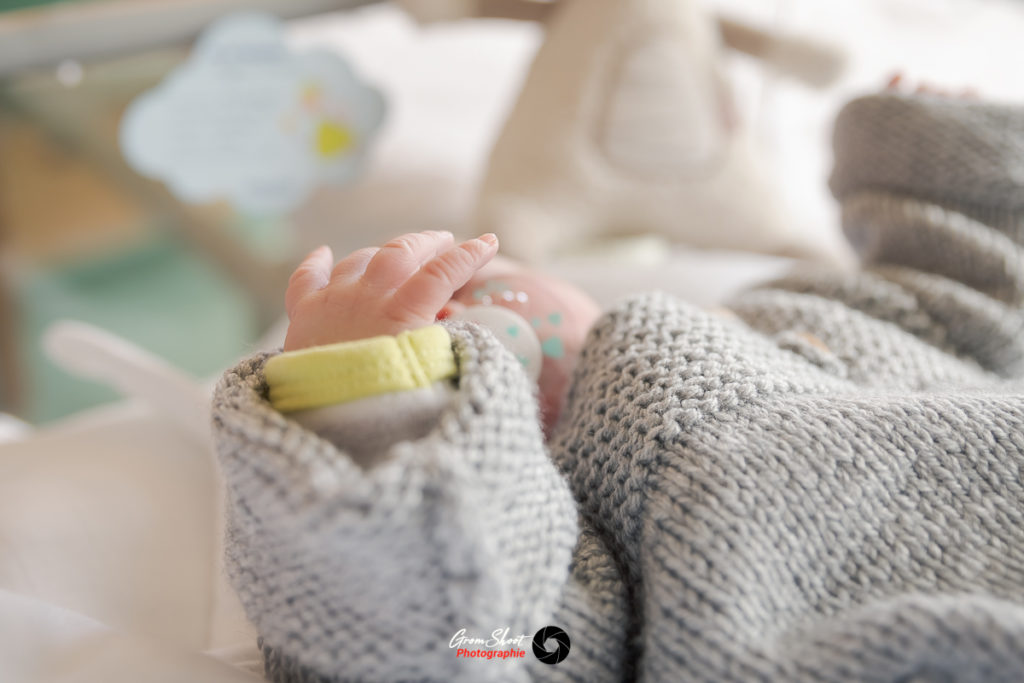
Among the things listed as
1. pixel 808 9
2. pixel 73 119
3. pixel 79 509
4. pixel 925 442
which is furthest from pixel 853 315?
pixel 73 119

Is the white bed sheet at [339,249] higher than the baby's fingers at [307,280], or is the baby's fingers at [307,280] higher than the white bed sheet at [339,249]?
the baby's fingers at [307,280]

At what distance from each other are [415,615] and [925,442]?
0.30 metres

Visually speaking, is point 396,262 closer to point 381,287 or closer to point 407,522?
point 381,287

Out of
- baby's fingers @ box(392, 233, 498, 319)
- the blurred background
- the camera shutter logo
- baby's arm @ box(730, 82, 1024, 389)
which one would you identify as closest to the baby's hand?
baby's fingers @ box(392, 233, 498, 319)

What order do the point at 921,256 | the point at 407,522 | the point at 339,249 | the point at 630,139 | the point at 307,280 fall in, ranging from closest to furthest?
the point at 407,522 < the point at 307,280 < the point at 921,256 < the point at 630,139 < the point at 339,249

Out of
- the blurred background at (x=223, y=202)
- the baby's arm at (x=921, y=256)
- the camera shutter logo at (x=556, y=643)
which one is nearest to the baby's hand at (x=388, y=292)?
the camera shutter logo at (x=556, y=643)

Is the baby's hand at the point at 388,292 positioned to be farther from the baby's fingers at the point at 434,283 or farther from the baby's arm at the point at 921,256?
the baby's arm at the point at 921,256

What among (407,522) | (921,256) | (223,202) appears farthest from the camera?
(223,202)

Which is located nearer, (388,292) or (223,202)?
(388,292)

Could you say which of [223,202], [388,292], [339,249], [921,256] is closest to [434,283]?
[388,292]

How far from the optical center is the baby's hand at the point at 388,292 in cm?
41

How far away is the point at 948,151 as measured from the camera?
0.70 m

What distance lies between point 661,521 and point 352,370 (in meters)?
0.18

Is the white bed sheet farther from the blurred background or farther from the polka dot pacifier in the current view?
the polka dot pacifier
